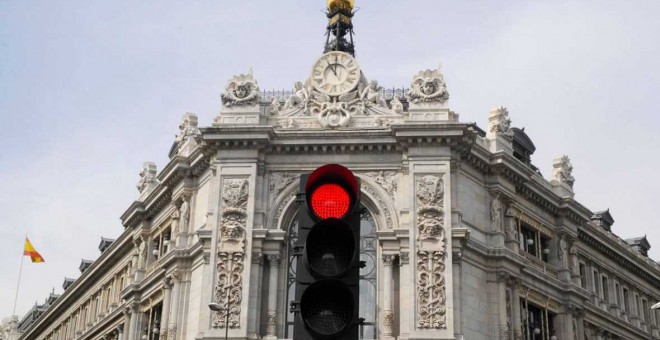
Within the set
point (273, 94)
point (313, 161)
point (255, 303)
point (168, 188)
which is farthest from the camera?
point (168, 188)

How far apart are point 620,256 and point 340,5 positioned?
912 inches

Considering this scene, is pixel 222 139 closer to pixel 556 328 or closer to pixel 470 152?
pixel 470 152

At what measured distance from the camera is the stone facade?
3803cm

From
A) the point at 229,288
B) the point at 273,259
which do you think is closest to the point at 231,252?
the point at 229,288

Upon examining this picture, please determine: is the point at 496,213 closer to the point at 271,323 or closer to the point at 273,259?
the point at 273,259

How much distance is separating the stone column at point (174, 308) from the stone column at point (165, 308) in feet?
1.53

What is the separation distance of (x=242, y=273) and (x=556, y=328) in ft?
57.6

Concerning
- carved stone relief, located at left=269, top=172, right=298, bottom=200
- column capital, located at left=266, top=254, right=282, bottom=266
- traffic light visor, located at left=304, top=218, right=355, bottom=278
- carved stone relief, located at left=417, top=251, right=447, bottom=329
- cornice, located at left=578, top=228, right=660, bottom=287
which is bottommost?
traffic light visor, located at left=304, top=218, right=355, bottom=278

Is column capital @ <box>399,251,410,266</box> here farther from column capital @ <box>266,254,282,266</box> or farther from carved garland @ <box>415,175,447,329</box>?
column capital @ <box>266,254,282,266</box>

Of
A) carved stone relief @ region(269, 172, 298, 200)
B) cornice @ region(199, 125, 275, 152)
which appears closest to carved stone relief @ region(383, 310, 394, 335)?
carved stone relief @ region(269, 172, 298, 200)

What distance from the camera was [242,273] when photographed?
3822 cm

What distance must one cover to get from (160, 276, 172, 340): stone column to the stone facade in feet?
0.31

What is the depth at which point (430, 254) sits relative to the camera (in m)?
38.0

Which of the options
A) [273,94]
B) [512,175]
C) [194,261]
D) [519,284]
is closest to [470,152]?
[512,175]
